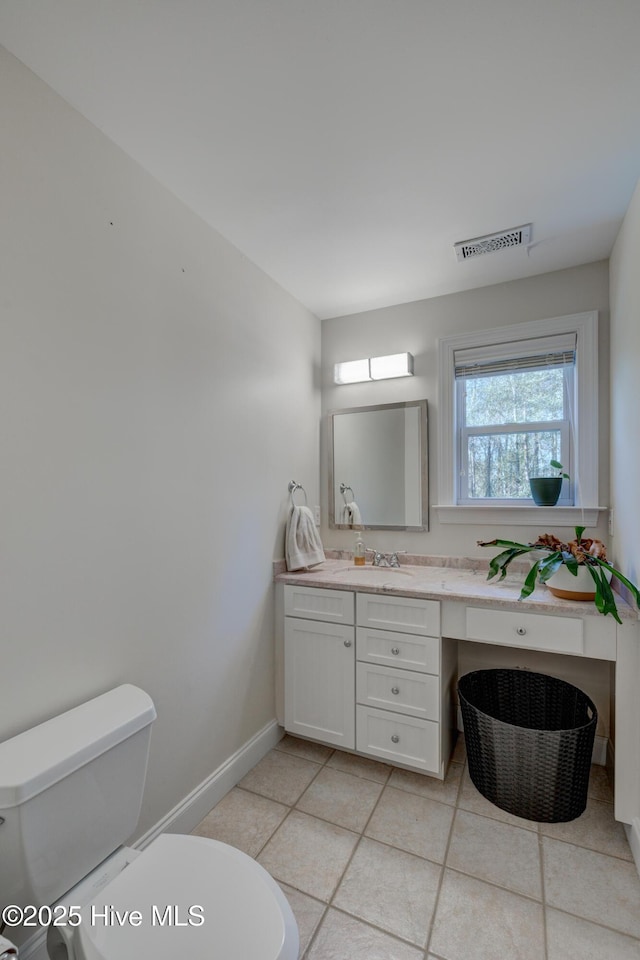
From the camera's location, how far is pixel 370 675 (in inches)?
79.0

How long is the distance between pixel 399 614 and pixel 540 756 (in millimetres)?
734

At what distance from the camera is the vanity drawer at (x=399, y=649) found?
1.89m

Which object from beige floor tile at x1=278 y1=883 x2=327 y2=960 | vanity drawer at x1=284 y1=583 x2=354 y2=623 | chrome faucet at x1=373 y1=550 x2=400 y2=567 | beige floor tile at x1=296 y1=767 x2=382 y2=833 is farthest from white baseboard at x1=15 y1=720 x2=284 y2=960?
chrome faucet at x1=373 y1=550 x2=400 y2=567

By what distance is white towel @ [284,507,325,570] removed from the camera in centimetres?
227

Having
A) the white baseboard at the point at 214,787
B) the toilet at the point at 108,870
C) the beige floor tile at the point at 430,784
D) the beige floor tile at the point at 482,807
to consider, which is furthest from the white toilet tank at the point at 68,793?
the beige floor tile at the point at 482,807

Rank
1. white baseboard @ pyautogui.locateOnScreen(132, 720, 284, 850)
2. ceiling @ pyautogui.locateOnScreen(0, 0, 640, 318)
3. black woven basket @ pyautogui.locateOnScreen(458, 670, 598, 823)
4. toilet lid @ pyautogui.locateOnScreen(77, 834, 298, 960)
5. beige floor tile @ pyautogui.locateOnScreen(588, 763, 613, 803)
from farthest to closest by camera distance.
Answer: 1. beige floor tile @ pyautogui.locateOnScreen(588, 763, 613, 803)
2. black woven basket @ pyautogui.locateOnScreen(458, 670, 598, 823)
3. white baseboard @ pyautogui.locateOnScreen(132, 720, 284, 850)
4. ceiling @ pyautogui.locateOnScreen(0, 0, 640, 318)
5. toilet lid @ pyautogui.locateOnScreen(77, 834, 298, 960)

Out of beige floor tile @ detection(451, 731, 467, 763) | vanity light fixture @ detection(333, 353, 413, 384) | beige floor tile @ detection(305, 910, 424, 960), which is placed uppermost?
vanity light fixture @ detection(333, 353, 413, 384)

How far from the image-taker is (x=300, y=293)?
8.08ft

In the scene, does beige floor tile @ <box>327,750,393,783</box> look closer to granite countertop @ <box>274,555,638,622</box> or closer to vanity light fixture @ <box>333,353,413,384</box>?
granite countertop @ <box>274,555,638,622</box>

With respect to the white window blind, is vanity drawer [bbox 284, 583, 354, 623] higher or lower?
lower

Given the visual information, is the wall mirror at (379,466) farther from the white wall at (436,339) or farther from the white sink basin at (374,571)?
the white sink basin at (374,571)

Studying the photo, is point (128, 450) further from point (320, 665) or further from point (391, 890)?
point (391, 890)

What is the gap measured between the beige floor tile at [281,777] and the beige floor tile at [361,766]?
10cm

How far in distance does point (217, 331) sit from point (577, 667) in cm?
232
